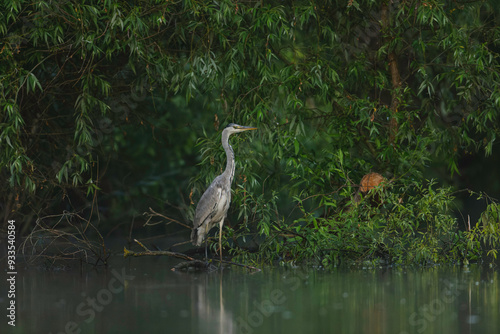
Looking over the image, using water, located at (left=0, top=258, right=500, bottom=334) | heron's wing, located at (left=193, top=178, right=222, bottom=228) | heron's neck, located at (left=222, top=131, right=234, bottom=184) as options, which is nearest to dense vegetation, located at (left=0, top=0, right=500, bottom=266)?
heron's neck, located at (left=222, top=131, right=234, bottom=184)

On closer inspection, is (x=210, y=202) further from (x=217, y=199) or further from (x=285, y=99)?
(x=285, y=99)

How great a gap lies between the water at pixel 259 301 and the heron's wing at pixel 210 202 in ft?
2.12

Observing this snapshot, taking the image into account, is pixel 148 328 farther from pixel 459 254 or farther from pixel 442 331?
pixel 459 254

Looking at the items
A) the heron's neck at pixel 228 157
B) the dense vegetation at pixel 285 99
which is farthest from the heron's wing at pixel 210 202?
the dense vegetation at pixel 285 99

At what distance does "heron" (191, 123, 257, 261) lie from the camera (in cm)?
851

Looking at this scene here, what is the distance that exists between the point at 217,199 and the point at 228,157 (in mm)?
481

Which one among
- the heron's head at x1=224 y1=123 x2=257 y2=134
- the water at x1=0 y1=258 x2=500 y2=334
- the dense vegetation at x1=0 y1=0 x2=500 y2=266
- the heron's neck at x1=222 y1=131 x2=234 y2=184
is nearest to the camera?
the water at x1=0 y1=258 x2=500 y2=334

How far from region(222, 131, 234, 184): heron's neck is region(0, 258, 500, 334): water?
3.36ft

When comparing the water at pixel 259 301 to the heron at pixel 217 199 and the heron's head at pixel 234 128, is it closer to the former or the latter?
the heron at pixel 217 199

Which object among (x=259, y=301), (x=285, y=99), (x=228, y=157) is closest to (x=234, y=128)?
(x=228, y=157)

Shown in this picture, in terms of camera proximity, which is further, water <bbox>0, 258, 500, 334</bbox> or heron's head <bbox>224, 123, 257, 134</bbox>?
heron's head <bbox>224, 123, 257, 134</bbox>

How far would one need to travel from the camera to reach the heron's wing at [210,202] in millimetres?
8500

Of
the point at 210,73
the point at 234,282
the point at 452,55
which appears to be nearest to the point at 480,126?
the point at 452,55

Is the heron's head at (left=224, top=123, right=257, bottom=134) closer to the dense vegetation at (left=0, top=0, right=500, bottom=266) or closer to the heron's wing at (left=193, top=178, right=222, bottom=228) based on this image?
the dense vegetation at (left=0, top=0, right=500, bottom=266)
